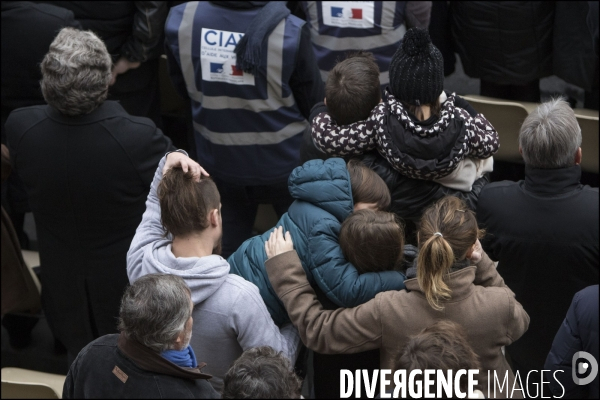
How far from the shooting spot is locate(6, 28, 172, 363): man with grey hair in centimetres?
318

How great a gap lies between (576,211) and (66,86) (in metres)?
1.90

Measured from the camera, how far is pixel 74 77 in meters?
3.14

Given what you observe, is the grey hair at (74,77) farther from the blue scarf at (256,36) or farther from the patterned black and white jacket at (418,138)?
the patterned black and white jacket at (418,138)

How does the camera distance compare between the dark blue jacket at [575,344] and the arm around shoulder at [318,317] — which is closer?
the dark blue jacket at [575,344]

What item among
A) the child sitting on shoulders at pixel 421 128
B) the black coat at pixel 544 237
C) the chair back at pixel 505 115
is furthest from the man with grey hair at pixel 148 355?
the chair back at pixel 505 115

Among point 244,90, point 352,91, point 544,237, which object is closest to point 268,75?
point 244,90

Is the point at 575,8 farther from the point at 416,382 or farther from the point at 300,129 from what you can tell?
the point at 416,382

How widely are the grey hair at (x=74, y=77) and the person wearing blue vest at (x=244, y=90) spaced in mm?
568

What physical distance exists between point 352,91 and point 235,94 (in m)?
0.86

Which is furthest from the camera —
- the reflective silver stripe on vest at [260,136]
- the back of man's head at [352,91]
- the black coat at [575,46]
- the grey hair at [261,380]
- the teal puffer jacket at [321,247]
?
the black coat at [575,46]

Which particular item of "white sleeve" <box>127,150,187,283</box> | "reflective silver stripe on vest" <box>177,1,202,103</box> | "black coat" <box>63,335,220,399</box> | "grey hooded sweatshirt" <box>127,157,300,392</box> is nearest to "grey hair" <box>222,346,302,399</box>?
"black coat" <box>63,335,220,399</box>

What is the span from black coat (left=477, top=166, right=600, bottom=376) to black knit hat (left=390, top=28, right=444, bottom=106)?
43 centimetres

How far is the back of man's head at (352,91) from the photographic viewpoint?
2.99 m

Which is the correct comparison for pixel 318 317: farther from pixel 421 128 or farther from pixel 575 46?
pixel 575 46
